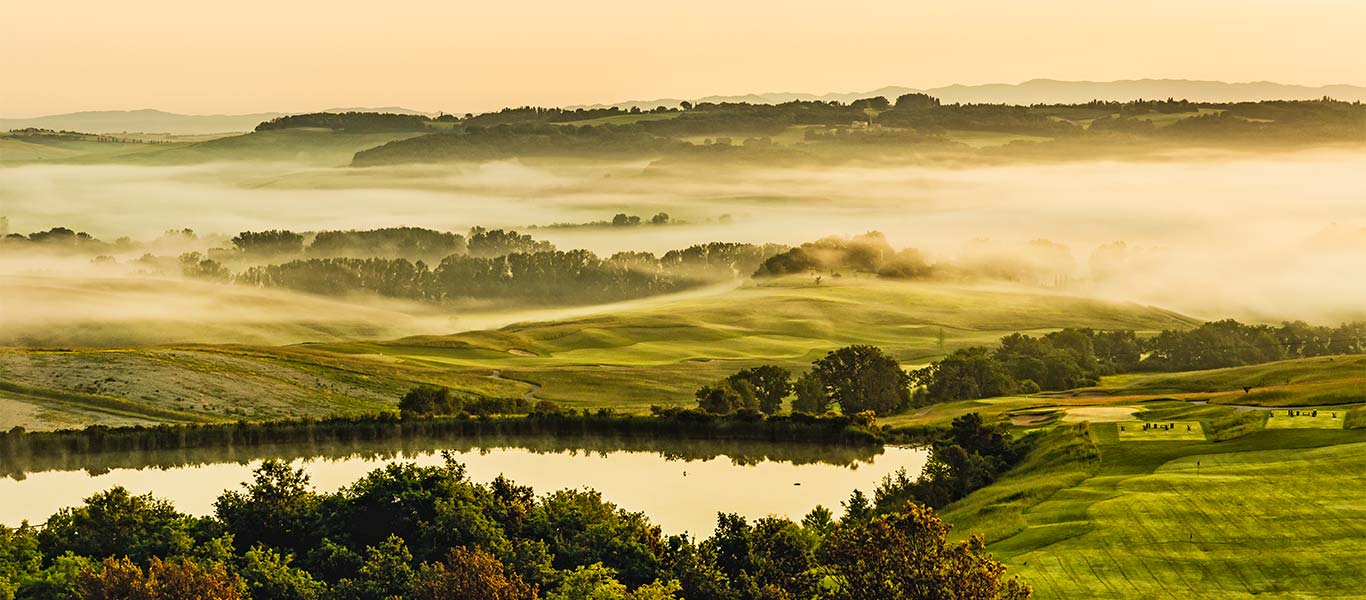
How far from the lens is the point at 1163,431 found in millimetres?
110938

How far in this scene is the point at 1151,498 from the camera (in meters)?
87.7

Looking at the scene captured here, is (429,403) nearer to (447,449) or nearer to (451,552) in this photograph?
(447,449)

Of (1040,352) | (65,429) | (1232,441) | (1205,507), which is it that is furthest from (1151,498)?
(1040,352)

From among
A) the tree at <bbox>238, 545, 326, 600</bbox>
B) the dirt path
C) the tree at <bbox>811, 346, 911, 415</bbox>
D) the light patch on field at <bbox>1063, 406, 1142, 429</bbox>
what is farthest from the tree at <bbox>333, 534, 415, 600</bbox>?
the dirt path

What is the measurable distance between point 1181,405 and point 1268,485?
4076cm

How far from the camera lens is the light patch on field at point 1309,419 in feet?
346

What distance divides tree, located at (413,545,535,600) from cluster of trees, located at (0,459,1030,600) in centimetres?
8

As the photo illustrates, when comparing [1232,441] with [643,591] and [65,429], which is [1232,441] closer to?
[643,591]

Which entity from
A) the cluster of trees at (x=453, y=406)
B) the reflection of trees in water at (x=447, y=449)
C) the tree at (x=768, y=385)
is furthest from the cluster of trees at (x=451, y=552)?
the tree at (x=768, y=385)

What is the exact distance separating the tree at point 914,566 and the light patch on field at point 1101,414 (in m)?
61.5

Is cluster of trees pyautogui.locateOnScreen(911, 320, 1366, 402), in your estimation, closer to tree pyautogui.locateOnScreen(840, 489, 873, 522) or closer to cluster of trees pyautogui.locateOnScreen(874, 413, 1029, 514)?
cluster of trees pyautogui.locateOnScreen(874, 413, 1029, 514)

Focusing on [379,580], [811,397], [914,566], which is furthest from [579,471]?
[914,566]

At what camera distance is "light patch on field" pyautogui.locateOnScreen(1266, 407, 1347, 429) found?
106 metres

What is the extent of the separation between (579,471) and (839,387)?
50.3m
